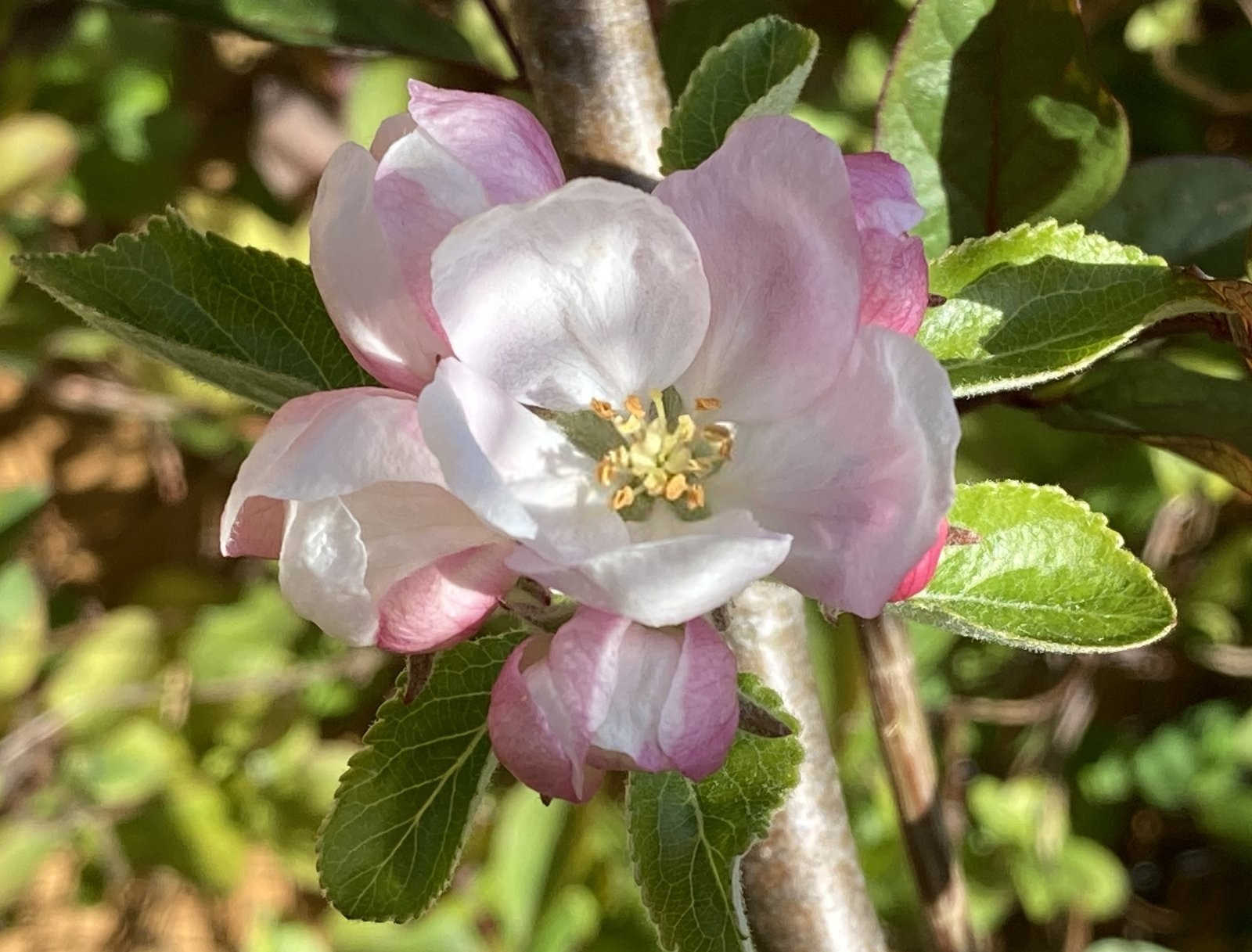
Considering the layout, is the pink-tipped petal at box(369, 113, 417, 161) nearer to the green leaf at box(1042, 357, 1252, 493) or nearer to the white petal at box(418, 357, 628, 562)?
the white petal at box(418, 357, 628, 562)

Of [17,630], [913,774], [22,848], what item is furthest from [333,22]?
[22,848]

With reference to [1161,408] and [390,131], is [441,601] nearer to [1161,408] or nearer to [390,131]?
[390,131]

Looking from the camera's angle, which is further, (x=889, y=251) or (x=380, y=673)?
(x=380, y=673)

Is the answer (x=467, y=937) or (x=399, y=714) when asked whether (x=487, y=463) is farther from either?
(x=467, y=937)

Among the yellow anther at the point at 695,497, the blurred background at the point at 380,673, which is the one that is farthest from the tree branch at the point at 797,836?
the blurred background at the point at 380,673

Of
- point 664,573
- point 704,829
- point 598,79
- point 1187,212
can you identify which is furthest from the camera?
point 1187,212

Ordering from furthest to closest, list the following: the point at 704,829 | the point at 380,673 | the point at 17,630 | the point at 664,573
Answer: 1. the point at 380,673
2. the point at 17,630
3. the point at 704,829
4. the point at 664,573

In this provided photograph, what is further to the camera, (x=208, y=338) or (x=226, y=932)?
A: (x=226, y=932)

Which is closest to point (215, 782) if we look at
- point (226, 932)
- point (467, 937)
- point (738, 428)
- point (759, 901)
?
point (467, 937)
